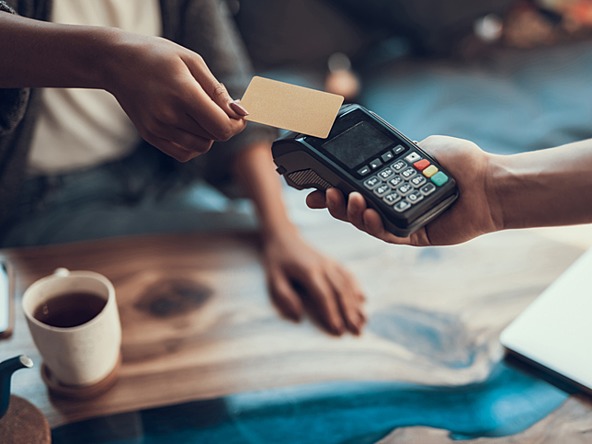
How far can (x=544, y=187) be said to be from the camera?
70 centimetres

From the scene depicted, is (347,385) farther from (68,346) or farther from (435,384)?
(68,346)

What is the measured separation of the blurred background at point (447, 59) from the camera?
133 cm

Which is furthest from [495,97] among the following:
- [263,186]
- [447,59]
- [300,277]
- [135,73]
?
[135,73]

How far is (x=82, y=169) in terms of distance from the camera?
108cm

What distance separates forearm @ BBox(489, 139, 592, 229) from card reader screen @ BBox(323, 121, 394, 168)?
0.14m

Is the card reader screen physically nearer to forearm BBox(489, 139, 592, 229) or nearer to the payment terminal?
the payment terminal

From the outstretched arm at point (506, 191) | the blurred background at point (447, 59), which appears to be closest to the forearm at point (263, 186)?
the outstretched arm at point (506, 191)

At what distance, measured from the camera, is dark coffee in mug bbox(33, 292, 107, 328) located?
0.65 meters

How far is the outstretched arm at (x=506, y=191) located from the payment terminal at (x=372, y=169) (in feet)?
0.11

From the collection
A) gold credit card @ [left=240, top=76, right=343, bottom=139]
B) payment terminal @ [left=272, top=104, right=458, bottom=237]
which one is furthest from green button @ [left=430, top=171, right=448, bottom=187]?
gold credit card @ [left=240, top=76, right=343, bottom=139]

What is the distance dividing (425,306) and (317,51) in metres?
0.80

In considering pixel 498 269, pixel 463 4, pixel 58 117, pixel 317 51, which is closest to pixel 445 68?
pixel 463 4

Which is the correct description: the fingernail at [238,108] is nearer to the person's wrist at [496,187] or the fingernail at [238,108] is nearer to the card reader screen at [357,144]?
the card reader screen at [357,144]

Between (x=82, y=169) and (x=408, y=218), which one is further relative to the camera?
(x=82, y=169)
